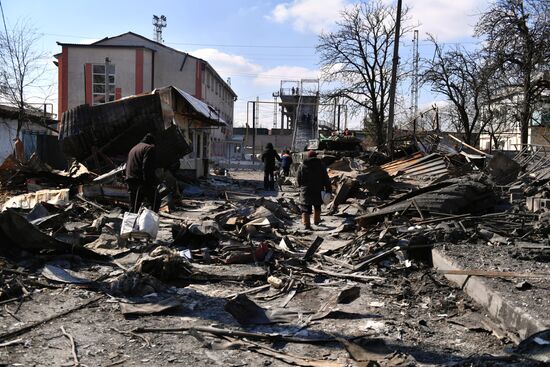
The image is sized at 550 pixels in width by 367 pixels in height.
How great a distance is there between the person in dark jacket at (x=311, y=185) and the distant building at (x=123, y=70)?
18874 mm

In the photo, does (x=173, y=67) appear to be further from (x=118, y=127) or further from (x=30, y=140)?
(x=118, y=127)

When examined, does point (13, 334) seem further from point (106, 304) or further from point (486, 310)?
point (486, 310)

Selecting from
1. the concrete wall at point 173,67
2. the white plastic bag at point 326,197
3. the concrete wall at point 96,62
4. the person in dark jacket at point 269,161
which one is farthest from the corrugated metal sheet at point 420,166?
the concrete wall at point 173,67

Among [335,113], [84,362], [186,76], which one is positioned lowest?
[84,362]

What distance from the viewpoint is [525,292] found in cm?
486

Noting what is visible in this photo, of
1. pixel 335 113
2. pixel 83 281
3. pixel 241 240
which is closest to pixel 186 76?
pixel 335 113

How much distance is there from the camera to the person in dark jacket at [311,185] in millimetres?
10820

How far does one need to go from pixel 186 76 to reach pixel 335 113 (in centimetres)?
1240

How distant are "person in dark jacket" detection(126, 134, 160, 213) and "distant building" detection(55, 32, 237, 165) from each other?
19.3 metres

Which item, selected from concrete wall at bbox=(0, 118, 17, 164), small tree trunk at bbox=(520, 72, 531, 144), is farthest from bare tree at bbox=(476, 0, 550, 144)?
concrete wall at bbox=(0, 118, 17, 164)

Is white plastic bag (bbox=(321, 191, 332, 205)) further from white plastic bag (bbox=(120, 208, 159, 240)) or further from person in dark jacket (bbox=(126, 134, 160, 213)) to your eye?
white plastic bag (bbox=(120, 208, 159, 240))

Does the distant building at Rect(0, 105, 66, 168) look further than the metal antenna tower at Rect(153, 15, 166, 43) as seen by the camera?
No

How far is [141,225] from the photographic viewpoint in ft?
25.0

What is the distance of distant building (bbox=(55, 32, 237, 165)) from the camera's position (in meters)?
34.2
